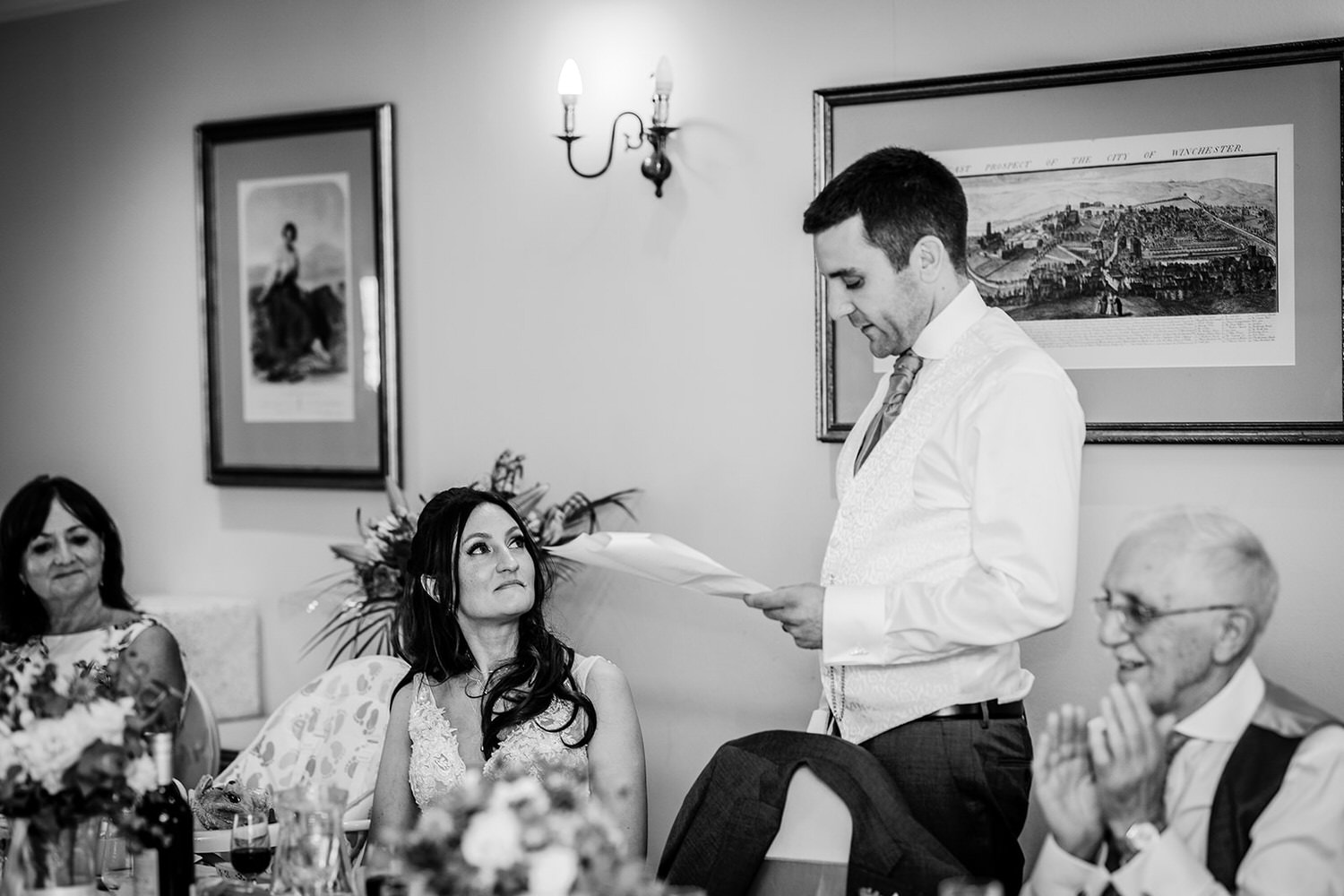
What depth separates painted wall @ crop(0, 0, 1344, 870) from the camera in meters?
3.19

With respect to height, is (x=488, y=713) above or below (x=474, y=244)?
below

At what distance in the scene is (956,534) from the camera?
7.97 ft

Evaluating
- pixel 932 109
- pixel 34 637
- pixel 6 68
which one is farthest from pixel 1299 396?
pixel 6 68

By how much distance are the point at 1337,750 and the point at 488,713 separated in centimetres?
161

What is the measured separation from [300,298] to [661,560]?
75.0 inches

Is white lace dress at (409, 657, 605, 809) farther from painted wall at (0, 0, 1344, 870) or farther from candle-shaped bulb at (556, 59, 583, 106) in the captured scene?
candle-shaped bulb at (556, 59, 583, 106)

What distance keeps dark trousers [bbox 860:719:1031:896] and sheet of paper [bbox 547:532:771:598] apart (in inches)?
16.0

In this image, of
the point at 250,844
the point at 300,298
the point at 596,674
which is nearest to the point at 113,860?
the point at 250,844

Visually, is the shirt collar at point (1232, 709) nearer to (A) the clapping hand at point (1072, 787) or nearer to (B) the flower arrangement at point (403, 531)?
(A) the clapping hand at point (1072, 787)

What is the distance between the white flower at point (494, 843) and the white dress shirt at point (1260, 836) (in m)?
0.82

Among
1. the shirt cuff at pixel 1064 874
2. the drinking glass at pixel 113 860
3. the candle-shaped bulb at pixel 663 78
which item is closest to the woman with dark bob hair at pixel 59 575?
the drinking glass at pixel 113 860

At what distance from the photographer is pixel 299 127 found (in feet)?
13.3

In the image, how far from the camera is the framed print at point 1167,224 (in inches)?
117

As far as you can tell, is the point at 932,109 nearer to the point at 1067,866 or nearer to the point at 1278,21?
the point at 1278,21
